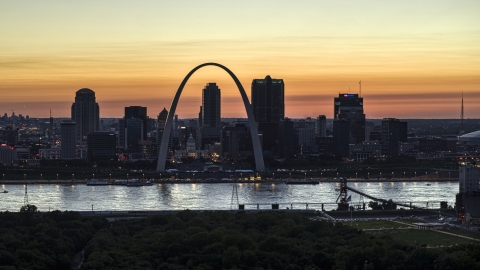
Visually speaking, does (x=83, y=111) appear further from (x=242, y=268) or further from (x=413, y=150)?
(x=242, y=268)

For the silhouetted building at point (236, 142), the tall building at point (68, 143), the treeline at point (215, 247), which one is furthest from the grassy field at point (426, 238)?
the tall building at point (68, 143)

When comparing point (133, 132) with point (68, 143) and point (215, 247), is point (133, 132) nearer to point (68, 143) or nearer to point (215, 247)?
point (68, 143)

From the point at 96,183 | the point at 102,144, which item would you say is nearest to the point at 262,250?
the point at 96,183

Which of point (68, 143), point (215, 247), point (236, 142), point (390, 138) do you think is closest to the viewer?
point (215, 247)

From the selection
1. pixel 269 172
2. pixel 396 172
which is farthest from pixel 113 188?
pixel 396 172

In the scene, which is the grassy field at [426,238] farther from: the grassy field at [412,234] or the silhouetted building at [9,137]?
the silhouetted building at [9,137]
